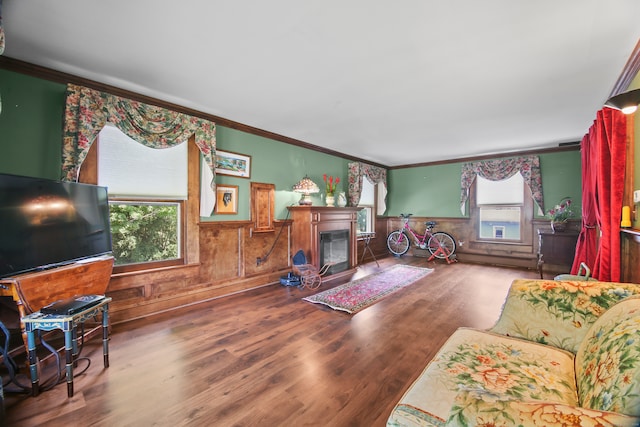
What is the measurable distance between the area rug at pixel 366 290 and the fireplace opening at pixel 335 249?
24.4 inches

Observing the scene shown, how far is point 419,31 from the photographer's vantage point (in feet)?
6.21

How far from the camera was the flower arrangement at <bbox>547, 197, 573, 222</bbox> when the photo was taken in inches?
183

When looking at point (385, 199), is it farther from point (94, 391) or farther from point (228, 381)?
point (94, 391)

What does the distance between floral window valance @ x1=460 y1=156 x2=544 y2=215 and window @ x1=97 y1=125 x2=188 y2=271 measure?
19.2 ft

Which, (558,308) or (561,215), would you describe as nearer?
(558,308)

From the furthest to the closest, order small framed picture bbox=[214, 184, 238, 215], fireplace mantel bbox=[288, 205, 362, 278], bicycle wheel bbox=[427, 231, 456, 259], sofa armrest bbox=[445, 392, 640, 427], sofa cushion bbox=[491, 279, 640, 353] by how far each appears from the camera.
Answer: bicycle wheel bbox=[427, 231, 456, 259] → fireplace mantel bbox=[288, 205, 362, 278] → small framed picture bbox=[214, 184, 238, 215] → sofa cushion bbox=[491, 279, 640, 353] → sofa armrest bbox=[445, 392, 640, 427]

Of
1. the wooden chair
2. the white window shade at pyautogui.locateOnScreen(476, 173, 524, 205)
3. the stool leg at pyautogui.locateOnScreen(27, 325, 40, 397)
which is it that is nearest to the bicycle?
the white window shade at pyautogui.locateOnScreen(476, 173, 524, 205)

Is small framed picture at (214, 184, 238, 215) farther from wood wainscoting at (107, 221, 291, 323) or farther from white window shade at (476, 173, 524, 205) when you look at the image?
white window shade at (476, 173, 524, 205)

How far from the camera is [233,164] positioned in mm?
3801

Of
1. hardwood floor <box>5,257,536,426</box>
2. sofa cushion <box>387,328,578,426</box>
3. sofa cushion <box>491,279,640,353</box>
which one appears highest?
sofa cushion <box>491,279,640,353</box>

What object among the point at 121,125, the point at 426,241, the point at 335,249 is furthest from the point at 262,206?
the point at 426,241

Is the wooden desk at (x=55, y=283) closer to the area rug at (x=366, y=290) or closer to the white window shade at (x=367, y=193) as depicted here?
the area rug at (x=366, y=290)

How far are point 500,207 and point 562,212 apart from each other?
1126 mm

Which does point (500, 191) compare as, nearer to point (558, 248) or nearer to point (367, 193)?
point (558, 248)
